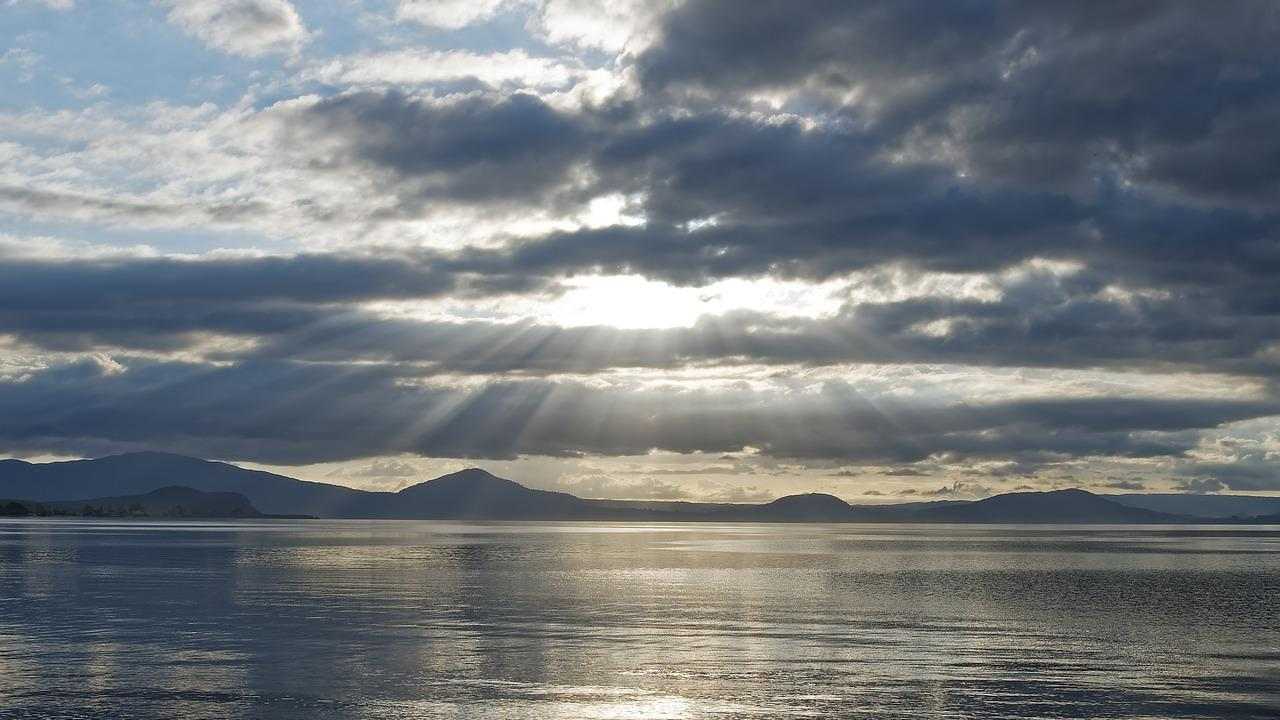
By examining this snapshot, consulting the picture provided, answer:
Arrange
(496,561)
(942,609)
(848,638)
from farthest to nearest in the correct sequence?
(496,561)
(942,609)
(848,638)

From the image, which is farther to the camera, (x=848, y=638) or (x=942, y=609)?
(x=942, y=609)

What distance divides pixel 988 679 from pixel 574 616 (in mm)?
28221

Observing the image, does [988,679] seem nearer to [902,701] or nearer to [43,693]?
[902,701]

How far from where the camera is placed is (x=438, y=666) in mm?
45344

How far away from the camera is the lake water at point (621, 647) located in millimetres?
37969

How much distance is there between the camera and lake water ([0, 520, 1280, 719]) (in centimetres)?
3797

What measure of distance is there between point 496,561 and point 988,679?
310 ft

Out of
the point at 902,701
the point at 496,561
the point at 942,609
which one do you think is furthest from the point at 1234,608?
the point at 496,561

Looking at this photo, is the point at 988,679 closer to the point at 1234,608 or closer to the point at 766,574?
the point at 1234,608

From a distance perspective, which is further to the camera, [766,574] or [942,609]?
[766,574]

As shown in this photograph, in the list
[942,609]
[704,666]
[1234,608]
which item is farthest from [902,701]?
[1234,608]

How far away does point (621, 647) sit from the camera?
51594mm

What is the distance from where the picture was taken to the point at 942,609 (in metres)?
72.9

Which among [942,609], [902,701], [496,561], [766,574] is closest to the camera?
[902,701]
